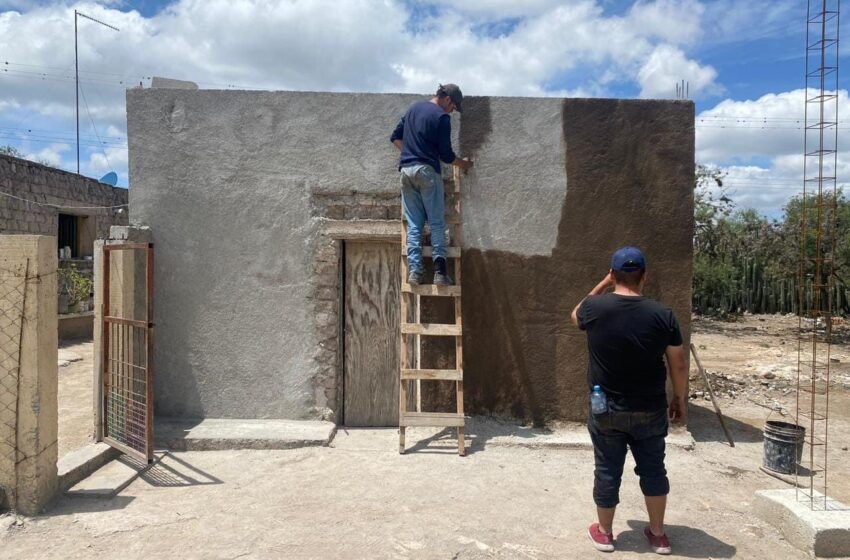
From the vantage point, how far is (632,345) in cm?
345

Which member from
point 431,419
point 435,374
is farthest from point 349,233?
point 431,419

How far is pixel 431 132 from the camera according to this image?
17.7ft

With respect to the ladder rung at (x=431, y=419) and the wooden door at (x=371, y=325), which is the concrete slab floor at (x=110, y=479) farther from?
the ladder rung at (x=431, y=419)

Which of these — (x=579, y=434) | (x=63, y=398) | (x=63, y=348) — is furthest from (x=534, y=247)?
(x=63, y=348)

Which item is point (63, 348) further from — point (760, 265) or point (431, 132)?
point (760, 265)

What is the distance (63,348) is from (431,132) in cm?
947

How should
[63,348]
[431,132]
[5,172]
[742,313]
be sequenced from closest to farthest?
[431,132]
[63,348]
[5,172]
[742,313]

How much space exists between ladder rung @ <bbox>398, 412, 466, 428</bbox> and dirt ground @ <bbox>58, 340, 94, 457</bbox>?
299 centimetres

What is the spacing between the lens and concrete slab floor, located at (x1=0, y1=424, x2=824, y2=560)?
12.4 feet

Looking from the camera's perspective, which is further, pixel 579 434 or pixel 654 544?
pixel 579 434

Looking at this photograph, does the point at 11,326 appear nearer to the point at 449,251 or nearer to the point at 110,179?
the point at 449,251

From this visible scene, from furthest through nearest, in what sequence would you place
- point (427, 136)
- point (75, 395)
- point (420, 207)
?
1. point (75, 395)
2. point (420, 207)
3. point (427, 136)

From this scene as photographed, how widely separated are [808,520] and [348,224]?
431 cm

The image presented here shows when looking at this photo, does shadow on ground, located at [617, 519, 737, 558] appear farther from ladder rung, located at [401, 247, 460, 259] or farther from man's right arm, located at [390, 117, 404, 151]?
man's right arm, located at [390, 117, 404, 151]
